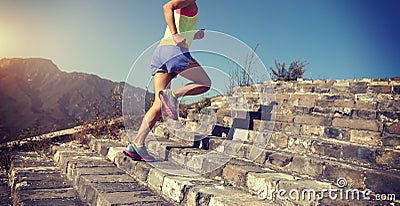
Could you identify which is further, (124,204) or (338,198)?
(124,204)

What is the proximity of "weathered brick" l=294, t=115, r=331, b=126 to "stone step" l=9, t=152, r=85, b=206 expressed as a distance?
2724 millimetres

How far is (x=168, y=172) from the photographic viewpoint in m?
2.45

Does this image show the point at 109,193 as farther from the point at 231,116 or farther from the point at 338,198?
the point at 231,116

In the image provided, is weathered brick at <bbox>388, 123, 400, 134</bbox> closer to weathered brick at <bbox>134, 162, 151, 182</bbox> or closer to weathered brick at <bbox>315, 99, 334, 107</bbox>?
weathered brick at <bbox>315, 99, 334, 107</bbox>

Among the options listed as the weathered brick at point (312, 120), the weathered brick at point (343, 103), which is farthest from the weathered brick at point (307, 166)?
the weathered brick at point (343, 103)

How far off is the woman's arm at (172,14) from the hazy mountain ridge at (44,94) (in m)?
5.95

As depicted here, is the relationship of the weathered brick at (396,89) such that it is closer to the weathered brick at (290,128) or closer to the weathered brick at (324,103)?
the weathered brick at (324,103)

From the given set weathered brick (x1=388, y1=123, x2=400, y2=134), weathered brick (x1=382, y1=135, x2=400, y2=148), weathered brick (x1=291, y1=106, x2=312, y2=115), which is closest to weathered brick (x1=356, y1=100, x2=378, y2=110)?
weathered brick (x1=291, y1=106, x2=312, y2=115)

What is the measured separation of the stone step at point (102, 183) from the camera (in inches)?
84.0

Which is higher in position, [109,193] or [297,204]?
[297,204]

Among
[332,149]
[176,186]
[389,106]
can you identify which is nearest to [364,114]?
[389,106]

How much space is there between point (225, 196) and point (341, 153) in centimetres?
112

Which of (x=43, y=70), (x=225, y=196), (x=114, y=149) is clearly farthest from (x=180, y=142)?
(x=43, y=70)

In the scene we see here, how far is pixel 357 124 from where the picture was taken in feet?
10.2
